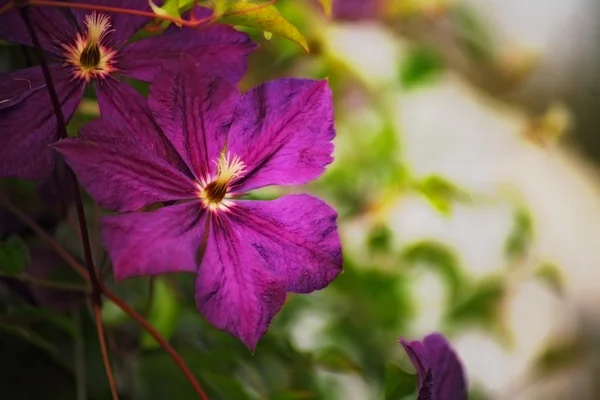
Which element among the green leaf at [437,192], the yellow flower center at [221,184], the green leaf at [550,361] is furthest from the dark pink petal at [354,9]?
the yellow flower center at [221,184]

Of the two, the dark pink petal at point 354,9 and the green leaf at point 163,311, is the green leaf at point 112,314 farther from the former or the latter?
the dark pink petal at point 354,9

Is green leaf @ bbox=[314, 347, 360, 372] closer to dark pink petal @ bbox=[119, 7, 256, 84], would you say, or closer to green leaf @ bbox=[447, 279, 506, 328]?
dark pink petal @ bbox=[119, 7, 256, 84]

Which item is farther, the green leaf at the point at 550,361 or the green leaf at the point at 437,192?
the green leaf at the point at 550,361

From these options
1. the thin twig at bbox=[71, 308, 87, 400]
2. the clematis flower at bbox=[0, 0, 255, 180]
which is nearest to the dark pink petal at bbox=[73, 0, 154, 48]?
the clematis flower at bbox=[0, 0, 255, 180]

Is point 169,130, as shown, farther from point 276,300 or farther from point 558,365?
point 558,365

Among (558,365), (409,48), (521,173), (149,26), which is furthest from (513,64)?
(149,26)

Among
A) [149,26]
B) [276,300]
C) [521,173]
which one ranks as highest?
[521,173]
